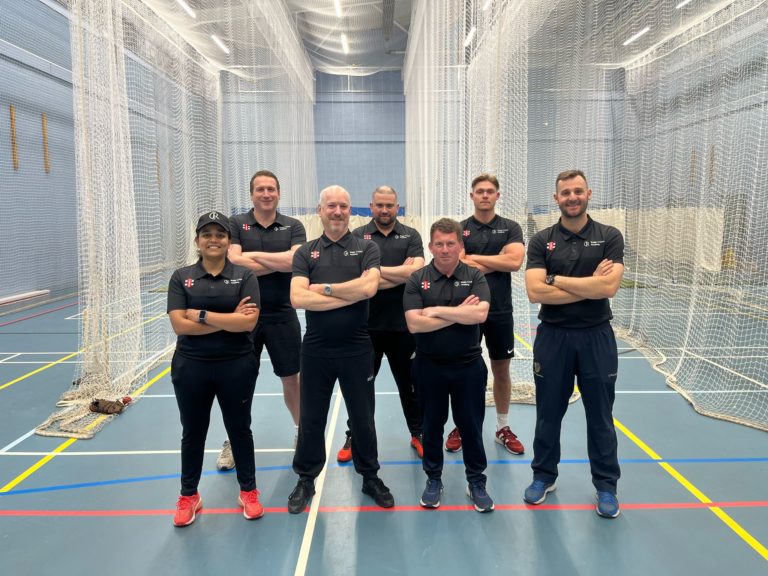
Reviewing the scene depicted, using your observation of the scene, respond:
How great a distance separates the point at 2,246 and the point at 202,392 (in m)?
9.47

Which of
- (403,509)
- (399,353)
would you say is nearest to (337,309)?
(399,353)

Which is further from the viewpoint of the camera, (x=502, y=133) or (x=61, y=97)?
(x=61, y=97)

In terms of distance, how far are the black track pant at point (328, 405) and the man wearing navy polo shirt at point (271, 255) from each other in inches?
18.9

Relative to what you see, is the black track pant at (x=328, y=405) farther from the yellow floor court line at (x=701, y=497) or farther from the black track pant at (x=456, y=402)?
the yellow floor court line at (x=701, y=497)

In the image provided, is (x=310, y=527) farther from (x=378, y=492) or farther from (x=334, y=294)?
(x=334, y=294)

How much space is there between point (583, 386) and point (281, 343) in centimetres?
196

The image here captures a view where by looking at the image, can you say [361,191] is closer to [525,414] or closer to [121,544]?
[525,414]

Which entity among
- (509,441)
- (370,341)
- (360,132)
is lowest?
(509,441)

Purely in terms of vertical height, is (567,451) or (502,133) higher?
(502,133)

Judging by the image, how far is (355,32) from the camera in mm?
11453

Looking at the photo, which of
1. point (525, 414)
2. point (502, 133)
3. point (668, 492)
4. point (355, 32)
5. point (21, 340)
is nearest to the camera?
point (668, 492)

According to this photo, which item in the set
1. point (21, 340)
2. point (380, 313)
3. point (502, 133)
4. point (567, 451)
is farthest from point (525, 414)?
point (21, 340)

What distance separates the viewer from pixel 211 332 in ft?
8.92

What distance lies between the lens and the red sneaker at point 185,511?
115 inches
